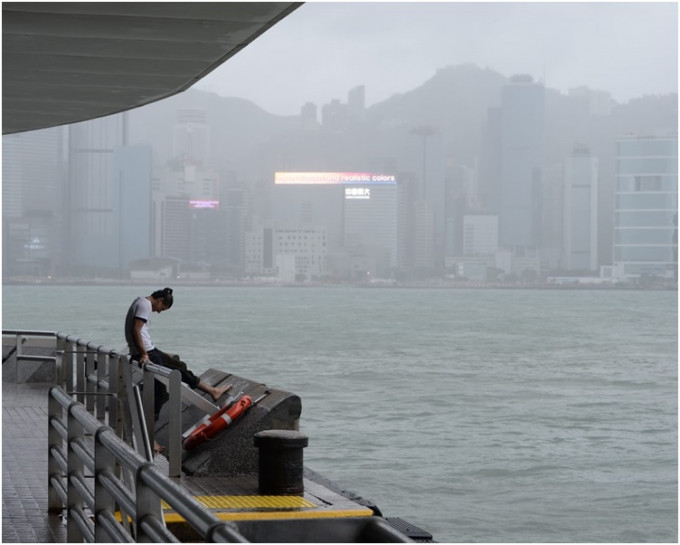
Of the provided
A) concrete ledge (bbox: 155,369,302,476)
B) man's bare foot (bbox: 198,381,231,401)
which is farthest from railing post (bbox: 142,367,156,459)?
man's bare foot (bbox: 198,381,231,401)

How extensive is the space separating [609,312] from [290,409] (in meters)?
164

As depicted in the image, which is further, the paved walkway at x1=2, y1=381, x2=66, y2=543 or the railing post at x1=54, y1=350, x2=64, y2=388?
the railing post at x1=54, y1=350, x2=64, y2=388

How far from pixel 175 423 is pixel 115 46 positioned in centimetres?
282

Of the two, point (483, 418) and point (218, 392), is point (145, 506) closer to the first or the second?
point (218, 392)

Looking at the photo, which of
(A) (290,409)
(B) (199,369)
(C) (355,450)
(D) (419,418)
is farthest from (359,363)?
(A) (290,409)

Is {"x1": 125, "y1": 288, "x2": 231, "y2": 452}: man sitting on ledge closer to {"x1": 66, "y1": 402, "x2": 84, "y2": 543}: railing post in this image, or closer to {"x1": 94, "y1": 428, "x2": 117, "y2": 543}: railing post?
{"x1": 66, "y1": 402, "x2": 84, "y2": 543}: railing post

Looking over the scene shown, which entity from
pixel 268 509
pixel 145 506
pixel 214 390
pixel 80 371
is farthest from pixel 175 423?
pixel 145 506

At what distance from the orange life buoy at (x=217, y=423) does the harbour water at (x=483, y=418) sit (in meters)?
13.9

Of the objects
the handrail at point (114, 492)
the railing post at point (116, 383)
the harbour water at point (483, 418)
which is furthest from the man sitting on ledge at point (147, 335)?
the harbour water at point (483, 418)

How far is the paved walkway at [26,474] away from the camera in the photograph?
7.26m

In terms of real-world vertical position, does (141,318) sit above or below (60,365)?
above

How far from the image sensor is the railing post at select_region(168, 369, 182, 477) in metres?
8.87

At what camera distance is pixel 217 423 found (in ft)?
32.9

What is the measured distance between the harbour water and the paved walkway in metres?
10.9
